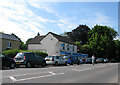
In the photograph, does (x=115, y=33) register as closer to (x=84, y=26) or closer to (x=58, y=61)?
(x=84, y=26)

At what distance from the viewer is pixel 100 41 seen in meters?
61.8

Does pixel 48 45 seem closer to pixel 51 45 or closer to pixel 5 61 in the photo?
pixel 51 45

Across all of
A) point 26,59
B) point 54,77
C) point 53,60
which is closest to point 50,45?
point 53,60

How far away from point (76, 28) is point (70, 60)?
38884 mm

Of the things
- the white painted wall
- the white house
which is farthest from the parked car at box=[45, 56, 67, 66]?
the white painted wall

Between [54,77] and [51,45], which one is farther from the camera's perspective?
[51,45]

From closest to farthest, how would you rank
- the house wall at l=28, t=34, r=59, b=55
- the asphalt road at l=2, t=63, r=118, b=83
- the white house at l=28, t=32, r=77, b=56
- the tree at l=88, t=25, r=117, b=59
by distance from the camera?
the asphalt road at l=2, t=63, r=118, b=83 < the white house at l=28, t=32, r=77, b=56 < the house wall at l=28, t=34, r=59, b=55 < the tree at l=88, t=25, r=117, b=59

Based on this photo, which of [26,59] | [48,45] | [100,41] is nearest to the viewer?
[26,59]

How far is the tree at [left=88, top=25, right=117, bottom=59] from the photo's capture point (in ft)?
201

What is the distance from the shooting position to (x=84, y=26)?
6794cm

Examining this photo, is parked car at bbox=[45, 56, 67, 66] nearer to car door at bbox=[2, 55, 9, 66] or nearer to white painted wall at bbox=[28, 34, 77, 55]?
car door at bbox=[2, 55, 9, 66]

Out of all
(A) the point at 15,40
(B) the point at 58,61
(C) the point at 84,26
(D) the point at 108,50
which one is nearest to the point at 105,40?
(D) the point at 108,50

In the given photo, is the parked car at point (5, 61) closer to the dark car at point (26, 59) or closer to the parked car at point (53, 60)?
the dark car at point (26, 59)

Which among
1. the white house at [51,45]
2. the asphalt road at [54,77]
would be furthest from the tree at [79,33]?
the asphalt road at [54,77]
